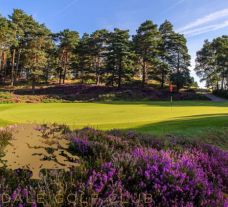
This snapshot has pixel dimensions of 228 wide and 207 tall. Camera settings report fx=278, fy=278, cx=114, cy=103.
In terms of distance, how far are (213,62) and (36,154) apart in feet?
230

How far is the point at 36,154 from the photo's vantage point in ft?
12.1

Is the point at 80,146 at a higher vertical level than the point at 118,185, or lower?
higher

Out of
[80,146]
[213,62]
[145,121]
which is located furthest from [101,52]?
[80,146]

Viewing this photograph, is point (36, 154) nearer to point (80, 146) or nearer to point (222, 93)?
point (80, 146)

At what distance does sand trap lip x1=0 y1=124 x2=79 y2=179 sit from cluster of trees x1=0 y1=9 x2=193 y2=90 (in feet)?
172

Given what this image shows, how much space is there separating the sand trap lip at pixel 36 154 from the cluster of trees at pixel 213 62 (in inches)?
2574

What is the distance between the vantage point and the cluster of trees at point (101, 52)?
57094mm

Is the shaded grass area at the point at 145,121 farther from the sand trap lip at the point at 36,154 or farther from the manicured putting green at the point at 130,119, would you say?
the sand trap lip at the point at 36,154

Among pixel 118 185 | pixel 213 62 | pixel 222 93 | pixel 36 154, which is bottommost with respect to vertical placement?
pixel 118 185

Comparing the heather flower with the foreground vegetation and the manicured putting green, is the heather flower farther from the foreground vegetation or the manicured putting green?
the manicured putting green

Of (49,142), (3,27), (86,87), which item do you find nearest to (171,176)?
(49,142)

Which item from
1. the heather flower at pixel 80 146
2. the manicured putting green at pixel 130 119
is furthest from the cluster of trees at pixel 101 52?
the heather flower at pixel 80 146

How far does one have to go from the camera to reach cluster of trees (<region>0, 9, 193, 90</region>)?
57.1 m

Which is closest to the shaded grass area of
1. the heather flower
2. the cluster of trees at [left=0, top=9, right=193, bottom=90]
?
the heather flower
